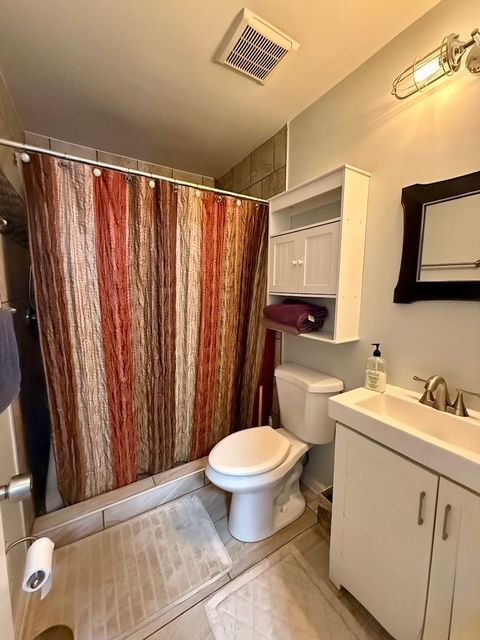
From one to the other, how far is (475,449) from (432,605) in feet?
1.64

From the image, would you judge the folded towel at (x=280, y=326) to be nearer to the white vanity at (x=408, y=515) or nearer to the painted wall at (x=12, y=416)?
the white vanity at (x=408, y=515)

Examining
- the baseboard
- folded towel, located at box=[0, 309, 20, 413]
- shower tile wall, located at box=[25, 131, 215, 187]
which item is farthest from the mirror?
shower tile wall, located at box=[25, 131, 215, 187]

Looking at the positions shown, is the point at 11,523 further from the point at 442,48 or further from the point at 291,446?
the point at 442,48

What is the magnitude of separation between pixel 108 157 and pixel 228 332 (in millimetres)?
1712

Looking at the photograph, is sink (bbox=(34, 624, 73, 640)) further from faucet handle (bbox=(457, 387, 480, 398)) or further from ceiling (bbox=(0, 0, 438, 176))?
ceiling (bbox=(0, 0, 438, 176))

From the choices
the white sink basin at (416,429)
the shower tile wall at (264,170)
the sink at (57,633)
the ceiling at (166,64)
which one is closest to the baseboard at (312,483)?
the white sink basin at (416,429)

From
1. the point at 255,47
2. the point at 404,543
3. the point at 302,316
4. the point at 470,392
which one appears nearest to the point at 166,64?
the point at 255,47

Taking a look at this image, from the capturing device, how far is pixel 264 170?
1941 millimetres

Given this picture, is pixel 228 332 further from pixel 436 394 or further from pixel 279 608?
pixel 279 608

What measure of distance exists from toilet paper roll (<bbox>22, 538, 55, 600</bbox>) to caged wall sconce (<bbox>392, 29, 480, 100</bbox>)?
202 centimetres

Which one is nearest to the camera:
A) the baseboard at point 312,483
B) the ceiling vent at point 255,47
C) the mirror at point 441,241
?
the mirror at point 441,241

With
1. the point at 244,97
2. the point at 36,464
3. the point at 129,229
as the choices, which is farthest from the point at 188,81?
the point at 36,464

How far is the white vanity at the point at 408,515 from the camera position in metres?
0.76

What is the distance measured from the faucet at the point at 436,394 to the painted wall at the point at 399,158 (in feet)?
0.22
